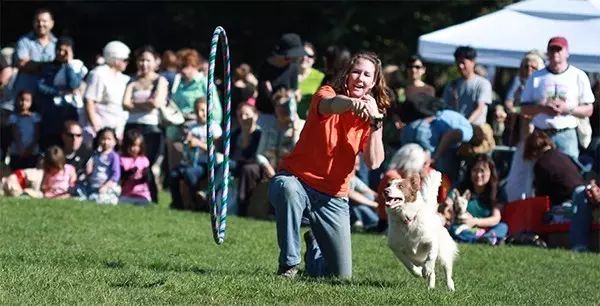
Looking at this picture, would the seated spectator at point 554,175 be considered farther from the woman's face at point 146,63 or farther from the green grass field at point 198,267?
the woman's face at point 146,63

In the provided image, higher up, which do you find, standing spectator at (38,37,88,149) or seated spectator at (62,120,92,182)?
standing spectator at (38,37,88,149)

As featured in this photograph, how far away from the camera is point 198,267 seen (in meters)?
11.7

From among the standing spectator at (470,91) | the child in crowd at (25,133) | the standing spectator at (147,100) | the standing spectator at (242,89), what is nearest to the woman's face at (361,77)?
the standing spectator at (470,91)

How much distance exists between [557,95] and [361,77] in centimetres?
599

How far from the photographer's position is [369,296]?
9562 mm

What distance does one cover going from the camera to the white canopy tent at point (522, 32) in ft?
58.6

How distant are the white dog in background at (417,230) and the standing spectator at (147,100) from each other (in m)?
8.57

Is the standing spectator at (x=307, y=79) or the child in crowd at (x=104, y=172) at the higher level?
the standing spectator at (x=307, y=79)

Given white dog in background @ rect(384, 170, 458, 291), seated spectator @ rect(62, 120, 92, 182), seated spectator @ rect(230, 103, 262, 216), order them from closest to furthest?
white dog in background @ rect(384, 170, 458, 291) → seated spectator @ rect(230, 103, 262, 216) → seated spectator @ rect(62, 120, 92, 182)

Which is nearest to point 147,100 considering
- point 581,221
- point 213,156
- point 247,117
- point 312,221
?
point 247,117

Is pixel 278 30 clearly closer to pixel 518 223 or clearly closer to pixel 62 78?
pixel 62 78

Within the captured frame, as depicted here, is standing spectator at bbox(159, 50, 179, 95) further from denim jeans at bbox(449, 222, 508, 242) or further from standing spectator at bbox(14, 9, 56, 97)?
denim jeans at bbox(449, 222, 508, 242)

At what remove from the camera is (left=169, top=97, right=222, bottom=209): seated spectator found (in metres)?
18.2

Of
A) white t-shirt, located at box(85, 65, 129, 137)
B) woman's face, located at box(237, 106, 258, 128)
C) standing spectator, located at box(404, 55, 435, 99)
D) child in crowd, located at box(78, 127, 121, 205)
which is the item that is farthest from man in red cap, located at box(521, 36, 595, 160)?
white t-shirt, located at box(85, 65, 129, 137)
